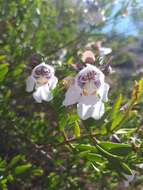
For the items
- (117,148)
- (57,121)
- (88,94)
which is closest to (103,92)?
(88,94)

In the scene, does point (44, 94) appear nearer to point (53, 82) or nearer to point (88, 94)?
point (53, 82)

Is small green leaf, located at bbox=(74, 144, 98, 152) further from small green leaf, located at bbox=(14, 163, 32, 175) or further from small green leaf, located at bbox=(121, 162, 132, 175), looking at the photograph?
small green leaf, located at bbox=(14, 163, 32, 175)

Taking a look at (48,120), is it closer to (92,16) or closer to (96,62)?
(92,16)

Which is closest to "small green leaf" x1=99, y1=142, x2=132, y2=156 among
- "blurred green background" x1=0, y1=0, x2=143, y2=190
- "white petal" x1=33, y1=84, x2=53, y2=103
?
"blurred green background" x1=0, y1=0, x2=143, y2=190

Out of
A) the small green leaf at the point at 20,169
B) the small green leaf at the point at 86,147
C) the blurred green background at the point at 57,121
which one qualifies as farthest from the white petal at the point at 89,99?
the small green leaf at the point at 20,169

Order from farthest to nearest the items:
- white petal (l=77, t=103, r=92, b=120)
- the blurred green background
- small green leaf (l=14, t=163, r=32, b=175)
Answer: small green leaf (l=14, t=163, r=32, b=175)
the blurred green background
white petal (l=77, t=103, r=92, b=120)

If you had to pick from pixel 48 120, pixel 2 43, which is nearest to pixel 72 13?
pixel 2 43
